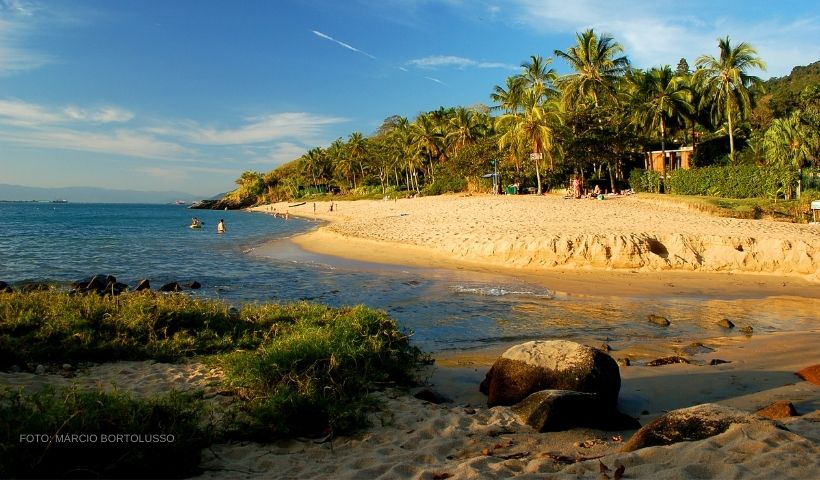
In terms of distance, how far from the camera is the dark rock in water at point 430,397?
572cm

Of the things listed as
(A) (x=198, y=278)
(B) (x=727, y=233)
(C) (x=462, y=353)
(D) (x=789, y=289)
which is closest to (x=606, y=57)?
(B) (x=727, y=233)

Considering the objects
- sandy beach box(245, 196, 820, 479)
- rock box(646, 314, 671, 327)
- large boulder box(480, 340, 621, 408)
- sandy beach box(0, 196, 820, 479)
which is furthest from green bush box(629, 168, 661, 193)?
large boulder box(480, 340, 621, 408)

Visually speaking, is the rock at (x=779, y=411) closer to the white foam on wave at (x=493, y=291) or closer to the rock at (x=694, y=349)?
the rock at (x=694, y=349)

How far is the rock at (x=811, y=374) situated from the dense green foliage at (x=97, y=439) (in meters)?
6.80

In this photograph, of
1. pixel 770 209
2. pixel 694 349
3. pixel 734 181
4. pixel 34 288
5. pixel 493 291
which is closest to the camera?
pixel 694 349

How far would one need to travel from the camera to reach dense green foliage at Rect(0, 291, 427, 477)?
3.75 meters

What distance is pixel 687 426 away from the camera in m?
4.05

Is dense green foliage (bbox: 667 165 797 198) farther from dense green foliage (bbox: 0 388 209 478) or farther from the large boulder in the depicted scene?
dense green foliage (bbox: 0 388 209 478)

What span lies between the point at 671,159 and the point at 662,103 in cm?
935

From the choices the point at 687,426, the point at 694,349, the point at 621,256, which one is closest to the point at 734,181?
the point at 621,256

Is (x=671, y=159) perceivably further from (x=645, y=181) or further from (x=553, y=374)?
(x=553, y=374)

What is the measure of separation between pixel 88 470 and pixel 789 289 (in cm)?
1529

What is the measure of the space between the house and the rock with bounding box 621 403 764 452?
1937 inches

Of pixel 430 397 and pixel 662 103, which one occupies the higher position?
pixel 662 103
